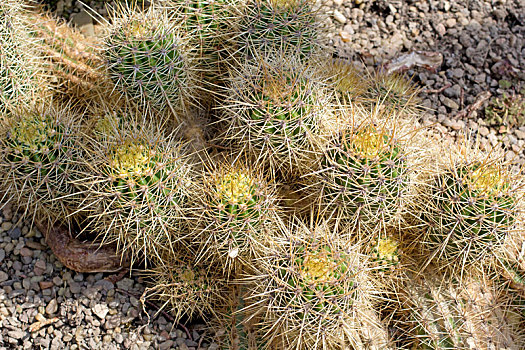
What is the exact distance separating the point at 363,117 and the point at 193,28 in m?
1.20

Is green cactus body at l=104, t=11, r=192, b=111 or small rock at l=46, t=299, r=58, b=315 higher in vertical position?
green cactus body at l=104, t=11, r=192, b=111

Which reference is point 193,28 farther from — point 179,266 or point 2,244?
point 2,244

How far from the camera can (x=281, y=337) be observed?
2.67 metres

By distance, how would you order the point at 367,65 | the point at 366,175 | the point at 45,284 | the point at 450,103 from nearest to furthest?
the point at 366,175, the point at 45,284, the point at 450,103, the point at 367,65

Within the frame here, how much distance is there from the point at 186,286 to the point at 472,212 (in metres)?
1.60

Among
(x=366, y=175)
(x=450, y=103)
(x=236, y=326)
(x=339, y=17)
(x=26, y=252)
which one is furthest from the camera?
(x=339, y=17)

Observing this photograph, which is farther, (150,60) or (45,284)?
(45,284)

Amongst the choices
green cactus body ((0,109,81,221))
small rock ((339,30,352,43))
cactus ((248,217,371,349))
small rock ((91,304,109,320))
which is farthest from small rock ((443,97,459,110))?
small rock ((91,304,109,320))

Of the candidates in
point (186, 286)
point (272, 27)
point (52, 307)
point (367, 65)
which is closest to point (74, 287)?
point (52, 307)

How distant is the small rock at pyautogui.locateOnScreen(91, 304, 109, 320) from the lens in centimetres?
311

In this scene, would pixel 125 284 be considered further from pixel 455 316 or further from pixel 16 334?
pixel 455 316

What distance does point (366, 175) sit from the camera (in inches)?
103

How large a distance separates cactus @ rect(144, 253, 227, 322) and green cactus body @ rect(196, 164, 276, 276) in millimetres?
221

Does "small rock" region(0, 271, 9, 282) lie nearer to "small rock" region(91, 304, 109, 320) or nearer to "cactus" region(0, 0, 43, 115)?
"small rock" region(91, 304, 109, 320)
